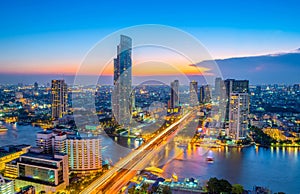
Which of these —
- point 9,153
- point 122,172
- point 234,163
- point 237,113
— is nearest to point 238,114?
point 237,113

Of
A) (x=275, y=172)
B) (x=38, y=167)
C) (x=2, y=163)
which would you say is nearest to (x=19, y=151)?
(x=2, y=163)

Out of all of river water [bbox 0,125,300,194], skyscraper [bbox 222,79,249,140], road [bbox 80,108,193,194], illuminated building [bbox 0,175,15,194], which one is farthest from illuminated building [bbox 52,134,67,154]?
skyscraper [bbox 222,79,249,140]

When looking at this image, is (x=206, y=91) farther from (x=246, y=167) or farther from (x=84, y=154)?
(x=84, y=154)

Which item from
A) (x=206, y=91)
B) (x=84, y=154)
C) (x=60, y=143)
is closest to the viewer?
(x=84, y=154)

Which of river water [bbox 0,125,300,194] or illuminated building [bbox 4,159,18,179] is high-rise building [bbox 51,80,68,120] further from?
illuminated building [bbox 4,159,18,179]

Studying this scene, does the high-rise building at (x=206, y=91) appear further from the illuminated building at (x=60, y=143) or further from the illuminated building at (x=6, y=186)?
the illuminated building at (x=6, y=186)

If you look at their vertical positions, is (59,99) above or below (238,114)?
above
